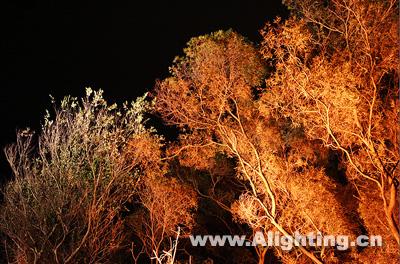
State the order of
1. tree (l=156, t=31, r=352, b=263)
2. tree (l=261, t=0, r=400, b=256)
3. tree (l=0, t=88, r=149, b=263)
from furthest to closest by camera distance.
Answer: tree (l=0, t=88, r=149, b=263) → tree (l=156, t=31, r=352, b=263) → tree (l=261, t=0, r=400, b=256)

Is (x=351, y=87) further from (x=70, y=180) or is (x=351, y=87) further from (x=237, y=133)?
(x=70, y=180)

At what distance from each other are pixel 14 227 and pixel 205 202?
25.5ft

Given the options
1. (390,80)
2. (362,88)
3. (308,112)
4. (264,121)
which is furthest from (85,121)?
(390,80)

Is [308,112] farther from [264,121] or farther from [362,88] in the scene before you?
[264,121]

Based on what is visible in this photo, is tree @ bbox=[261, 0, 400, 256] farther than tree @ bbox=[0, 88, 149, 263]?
No

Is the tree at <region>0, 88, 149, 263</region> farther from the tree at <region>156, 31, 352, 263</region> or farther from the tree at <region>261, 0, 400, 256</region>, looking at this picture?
the tree at <region>261, 0, 400, 256</region>

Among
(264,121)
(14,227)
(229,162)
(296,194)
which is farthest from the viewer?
(229,162)

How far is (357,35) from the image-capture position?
12.5 metres

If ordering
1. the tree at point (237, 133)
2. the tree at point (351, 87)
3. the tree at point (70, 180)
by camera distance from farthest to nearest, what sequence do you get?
the tree at point (70, 180)
the tree at point (237, 133)
the tree at point (351, 87)

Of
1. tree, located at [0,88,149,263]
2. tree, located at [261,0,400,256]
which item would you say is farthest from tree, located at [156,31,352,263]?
tree, located at [0,88,149,263]

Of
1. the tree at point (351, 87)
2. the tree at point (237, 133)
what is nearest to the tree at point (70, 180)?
the tree at point (237, 133)

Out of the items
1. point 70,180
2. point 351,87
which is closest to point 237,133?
point 351,87

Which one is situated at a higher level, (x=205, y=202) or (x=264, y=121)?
(x=264, y=121)

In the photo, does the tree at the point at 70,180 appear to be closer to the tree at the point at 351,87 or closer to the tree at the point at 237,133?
the tree at the point at 237,133
